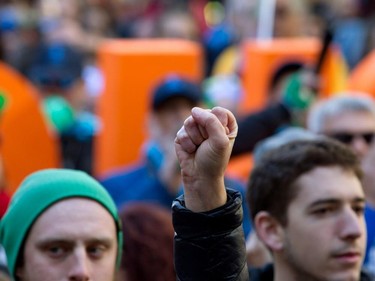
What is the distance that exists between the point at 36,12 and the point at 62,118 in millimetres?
4634

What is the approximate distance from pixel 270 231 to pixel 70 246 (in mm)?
801

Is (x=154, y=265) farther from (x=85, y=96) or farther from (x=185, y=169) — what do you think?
(x=85, y=96)

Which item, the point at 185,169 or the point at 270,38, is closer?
the point at 185,169

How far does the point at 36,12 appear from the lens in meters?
12.4

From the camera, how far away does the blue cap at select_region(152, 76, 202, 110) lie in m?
6.91

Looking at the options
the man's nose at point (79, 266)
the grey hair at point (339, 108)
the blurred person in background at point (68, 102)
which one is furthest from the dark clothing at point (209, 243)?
the blurred person in background at point (68, 102)

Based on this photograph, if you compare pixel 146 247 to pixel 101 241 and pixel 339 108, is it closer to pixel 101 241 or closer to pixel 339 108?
pixel 101 241

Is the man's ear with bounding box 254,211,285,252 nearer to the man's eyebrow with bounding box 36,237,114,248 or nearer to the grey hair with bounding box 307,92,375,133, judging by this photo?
the man's eyebrow with bounding box 36,237,114,248

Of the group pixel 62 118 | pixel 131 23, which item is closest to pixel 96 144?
pixel 62 118

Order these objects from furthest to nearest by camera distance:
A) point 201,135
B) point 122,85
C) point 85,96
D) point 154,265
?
1. point 85,96
2. point 122,85
3. point 154,265
4. point 201,135

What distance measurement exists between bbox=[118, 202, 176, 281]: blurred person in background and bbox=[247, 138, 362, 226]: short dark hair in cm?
52

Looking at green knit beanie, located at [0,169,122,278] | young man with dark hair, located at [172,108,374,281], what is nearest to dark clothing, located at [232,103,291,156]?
young man with dark hair, located at [172,108,374,281]

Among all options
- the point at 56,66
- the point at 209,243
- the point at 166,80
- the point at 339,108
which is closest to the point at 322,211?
the point at 209,243

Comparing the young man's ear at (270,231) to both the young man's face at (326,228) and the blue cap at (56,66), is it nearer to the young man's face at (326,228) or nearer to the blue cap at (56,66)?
the young man's face at (326,228)
